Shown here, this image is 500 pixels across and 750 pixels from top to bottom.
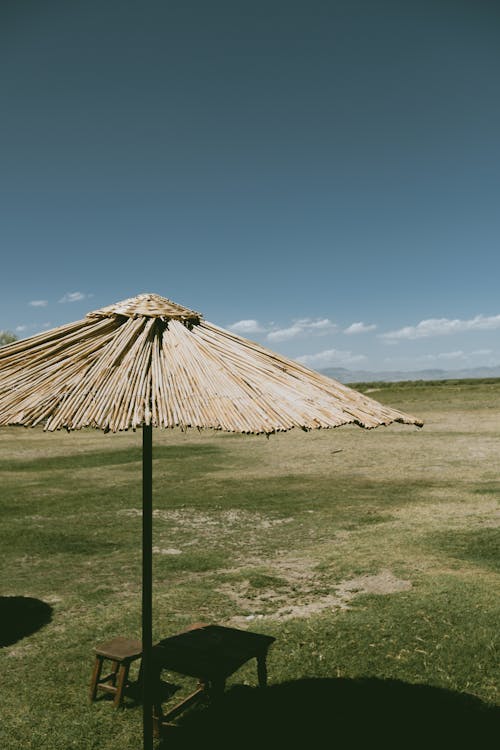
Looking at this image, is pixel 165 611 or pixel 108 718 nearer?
pixel 108 718

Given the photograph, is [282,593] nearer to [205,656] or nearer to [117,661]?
[117,661]

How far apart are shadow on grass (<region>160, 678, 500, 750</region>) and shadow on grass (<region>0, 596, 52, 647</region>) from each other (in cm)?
279

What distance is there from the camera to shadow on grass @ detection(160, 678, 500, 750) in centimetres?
532

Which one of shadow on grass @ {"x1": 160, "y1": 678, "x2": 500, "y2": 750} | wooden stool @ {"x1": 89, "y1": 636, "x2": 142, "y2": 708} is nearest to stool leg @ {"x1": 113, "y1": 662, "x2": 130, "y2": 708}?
wooden stool @ {"x1": 89, "y1": 636, "x2": 142, "y2": 708}

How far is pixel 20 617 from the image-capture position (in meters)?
8.02

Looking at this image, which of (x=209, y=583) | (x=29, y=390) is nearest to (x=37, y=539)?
(x=209, y=583)

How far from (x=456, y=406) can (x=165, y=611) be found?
31724 millimetres

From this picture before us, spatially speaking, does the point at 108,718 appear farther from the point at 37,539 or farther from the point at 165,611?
the point at 37,539

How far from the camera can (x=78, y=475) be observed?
65.3 ft

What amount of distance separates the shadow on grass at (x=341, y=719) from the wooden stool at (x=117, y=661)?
0.66m

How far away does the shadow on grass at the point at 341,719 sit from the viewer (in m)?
5.32

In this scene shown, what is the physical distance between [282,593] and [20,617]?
3572mm

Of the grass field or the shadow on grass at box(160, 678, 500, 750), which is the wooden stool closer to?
the grass field

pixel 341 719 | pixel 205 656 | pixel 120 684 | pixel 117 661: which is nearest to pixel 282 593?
pixel 341 719
